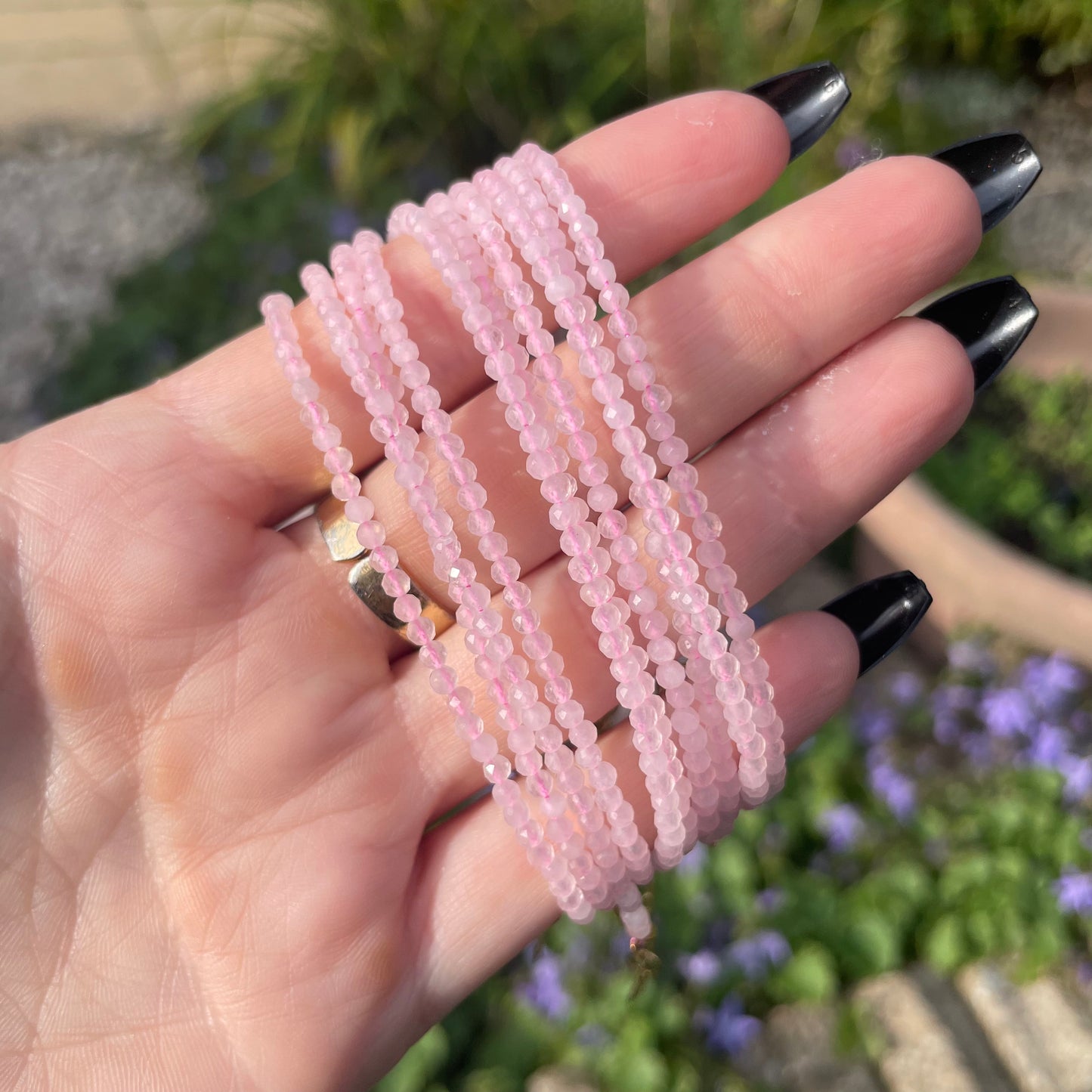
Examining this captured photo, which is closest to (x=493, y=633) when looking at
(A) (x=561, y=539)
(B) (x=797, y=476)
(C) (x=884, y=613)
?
(A) (x=561, y=539)

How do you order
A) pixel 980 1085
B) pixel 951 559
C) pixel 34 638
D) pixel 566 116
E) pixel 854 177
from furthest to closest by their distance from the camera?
1. pixel 566 116
2. pixel 951 559
3. pixel 980 1085
4. pixel 854 177
5. pixel 34 638

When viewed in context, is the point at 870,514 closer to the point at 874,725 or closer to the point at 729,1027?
the point at 874,725

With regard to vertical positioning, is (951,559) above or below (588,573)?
below

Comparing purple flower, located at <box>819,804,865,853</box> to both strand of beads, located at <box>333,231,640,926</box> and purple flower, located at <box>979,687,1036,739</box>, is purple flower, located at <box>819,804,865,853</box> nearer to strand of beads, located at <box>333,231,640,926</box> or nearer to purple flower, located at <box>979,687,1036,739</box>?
purple flower, located at <box>979,687,1036,739</box>

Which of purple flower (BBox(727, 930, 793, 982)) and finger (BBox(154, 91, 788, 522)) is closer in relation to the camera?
finger (BBox(154, 91, 788, 522))

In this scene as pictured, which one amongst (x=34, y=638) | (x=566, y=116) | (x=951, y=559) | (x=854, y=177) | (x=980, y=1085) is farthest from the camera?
(x=566, y=116)

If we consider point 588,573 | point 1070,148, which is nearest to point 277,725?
point 588,573

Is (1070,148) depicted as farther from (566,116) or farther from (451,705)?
(451,705)

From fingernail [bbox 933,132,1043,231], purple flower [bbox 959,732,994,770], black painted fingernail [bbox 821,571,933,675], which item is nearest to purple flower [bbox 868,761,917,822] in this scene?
purple flower [bbox 959,732,994,770]
